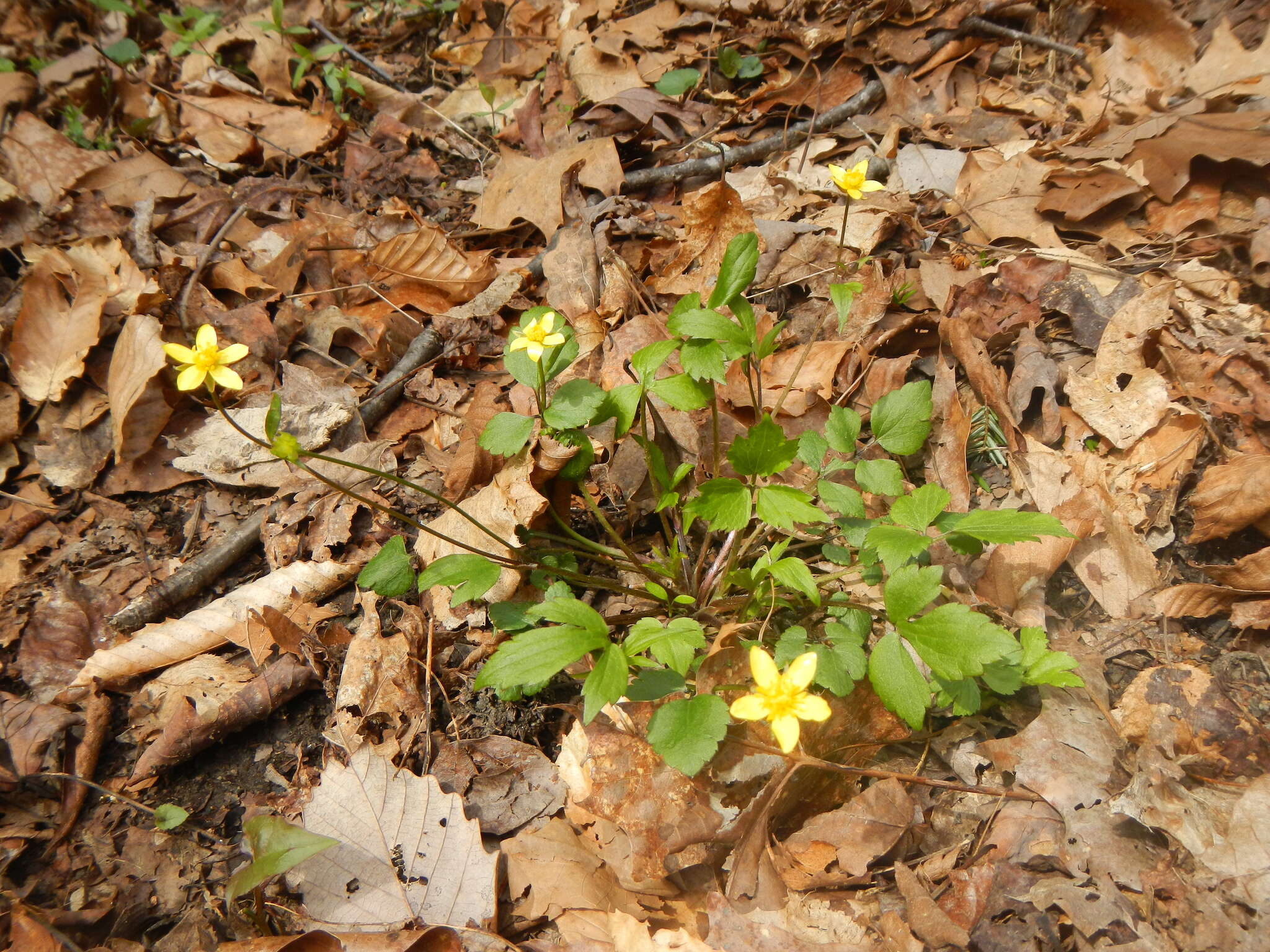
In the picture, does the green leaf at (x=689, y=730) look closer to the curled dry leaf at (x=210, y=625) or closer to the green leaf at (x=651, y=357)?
the green leaf at (x=651, y=357)

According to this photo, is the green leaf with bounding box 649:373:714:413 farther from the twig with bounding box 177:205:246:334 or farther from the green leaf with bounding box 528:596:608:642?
the twig with bounding box 177:205:246:334

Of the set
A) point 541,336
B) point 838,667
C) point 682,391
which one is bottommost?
point 838,667

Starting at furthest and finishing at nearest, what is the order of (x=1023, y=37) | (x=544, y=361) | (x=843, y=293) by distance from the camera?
1. (x=1023, y=37)
2. (x=843, y=293)
3. (x=544, y=361)

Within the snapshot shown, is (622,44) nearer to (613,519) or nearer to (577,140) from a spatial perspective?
(577,140)

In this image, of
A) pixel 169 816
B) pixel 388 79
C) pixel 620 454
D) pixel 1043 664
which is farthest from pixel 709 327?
pixel 388 79

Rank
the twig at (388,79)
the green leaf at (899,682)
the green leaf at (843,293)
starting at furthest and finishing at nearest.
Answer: the twig at (388,79) < the green leaf at (843,293) < the green leaf at (899,682)

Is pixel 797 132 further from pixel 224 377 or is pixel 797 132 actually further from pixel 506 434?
pixel 224 377

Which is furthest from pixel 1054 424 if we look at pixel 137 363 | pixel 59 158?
pixel 59 158

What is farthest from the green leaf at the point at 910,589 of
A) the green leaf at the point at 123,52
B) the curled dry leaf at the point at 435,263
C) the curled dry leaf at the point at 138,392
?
the green leaf at the point at 123,52
